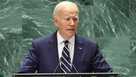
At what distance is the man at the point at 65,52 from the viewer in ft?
8.91

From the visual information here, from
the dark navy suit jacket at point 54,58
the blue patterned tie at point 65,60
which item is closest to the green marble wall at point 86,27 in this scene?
the dark navy suit jacket at point 54,58

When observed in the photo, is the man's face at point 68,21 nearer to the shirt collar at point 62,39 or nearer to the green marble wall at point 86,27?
the shirt collar at point 62,39

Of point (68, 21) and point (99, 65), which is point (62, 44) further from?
point (99, 65)

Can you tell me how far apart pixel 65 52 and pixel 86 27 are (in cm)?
200

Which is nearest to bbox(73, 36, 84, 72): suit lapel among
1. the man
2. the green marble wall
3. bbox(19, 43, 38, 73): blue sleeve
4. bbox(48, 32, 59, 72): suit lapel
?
the man

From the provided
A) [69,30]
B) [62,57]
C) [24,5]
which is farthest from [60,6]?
[24,5]

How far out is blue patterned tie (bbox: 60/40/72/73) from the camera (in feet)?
8.52

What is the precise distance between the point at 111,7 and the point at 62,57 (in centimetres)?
215

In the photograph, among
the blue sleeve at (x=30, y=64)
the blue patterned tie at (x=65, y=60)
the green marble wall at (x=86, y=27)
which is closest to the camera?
the blue patterned tie at (x=65, y=60)

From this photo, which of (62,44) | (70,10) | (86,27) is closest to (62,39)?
(62,44)

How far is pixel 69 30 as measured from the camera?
9.07 feet

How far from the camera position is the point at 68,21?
2.79 meters

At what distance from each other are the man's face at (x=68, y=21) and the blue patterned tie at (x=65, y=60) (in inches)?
2.8

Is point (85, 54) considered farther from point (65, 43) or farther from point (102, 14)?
point (102, 14)
